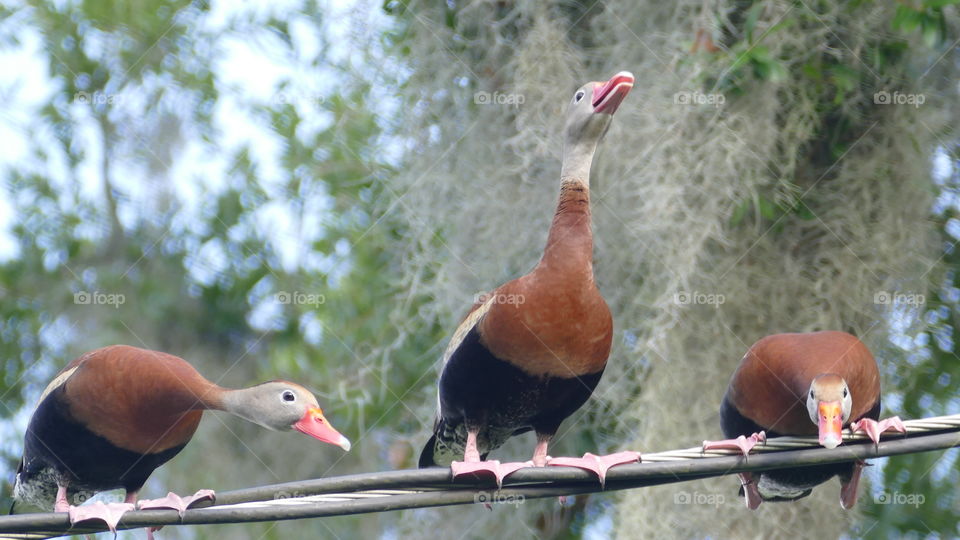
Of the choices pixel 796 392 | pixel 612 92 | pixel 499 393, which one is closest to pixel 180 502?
pixel 499 393

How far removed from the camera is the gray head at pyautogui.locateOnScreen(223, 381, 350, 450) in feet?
9.99

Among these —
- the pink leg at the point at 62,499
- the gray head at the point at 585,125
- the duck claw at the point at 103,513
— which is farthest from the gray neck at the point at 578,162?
the pink leg at the point at 62,499

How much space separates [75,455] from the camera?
3.23m

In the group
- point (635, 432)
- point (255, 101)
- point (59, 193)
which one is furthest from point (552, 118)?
point (59, 193)

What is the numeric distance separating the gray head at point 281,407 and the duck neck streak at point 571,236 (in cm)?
64

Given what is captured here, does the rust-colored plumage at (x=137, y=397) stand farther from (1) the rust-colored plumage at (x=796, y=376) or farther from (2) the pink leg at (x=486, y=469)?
(1) the rust-colored plumage at (x=796, y=376)

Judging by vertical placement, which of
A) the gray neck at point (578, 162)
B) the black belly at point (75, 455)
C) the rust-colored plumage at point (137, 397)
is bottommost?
the black belly at point (75, 455)

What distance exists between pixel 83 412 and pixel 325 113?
270cm

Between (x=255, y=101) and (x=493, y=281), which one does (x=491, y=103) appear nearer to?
(x=493, y=281)

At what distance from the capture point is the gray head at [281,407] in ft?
9.99

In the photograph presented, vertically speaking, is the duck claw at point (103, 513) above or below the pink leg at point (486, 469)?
below

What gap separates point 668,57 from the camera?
399cm

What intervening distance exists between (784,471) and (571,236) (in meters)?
0.92

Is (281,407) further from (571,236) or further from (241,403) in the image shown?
(571,236)
